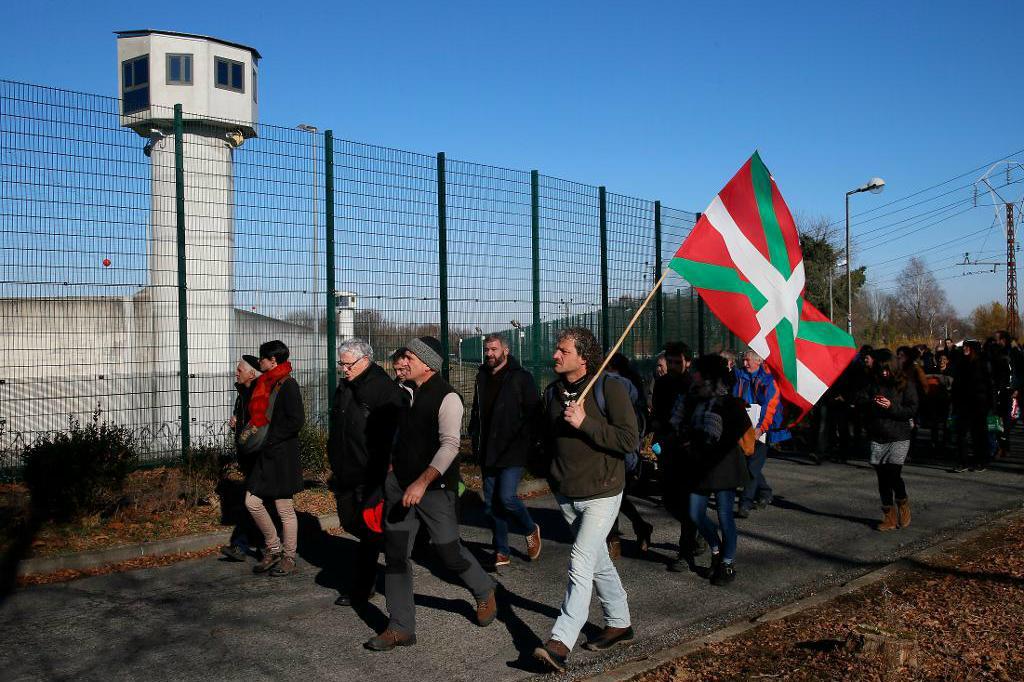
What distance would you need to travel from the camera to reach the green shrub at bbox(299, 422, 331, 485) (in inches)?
419

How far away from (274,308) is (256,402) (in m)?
3.72

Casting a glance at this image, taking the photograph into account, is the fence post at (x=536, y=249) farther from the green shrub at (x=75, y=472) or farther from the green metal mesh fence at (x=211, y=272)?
the green shrub at (x=75, y=472)

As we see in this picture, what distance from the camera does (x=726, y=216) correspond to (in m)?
7.07

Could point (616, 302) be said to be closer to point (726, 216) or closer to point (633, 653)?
point (726, 216)

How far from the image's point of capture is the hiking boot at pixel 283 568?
→ 751 centimetres

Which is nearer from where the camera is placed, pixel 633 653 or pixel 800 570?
pixel 633 653

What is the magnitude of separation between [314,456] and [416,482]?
17.9ft

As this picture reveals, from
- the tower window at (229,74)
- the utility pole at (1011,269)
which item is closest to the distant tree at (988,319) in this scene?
the utility pole at (1011,269)

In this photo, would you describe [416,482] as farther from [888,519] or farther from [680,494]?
[888,519]

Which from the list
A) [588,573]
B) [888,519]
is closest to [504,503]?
[588,573]

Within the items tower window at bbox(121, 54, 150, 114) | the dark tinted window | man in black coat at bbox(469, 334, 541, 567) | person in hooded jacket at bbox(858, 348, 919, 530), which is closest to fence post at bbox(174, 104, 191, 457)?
man in black coat at bbox(469, 334, 541, 567)

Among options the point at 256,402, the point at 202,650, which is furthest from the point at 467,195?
the point at 202,650

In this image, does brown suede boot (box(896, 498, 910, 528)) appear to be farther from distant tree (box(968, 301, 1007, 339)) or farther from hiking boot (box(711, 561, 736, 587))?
distant tree (box(968, 301, 1007, 339))

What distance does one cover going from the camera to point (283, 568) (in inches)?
295
